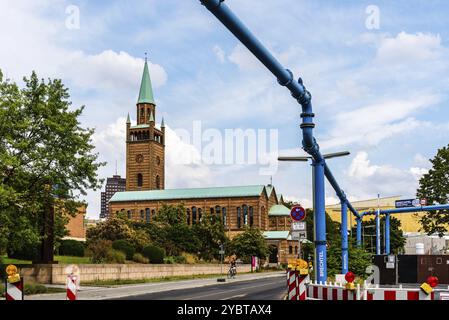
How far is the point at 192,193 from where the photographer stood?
471 ft

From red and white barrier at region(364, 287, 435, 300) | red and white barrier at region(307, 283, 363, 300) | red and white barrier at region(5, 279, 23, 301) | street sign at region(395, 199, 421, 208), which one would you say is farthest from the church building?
red and white barrier at region(5, 279, 23, 301)

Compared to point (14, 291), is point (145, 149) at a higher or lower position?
higher

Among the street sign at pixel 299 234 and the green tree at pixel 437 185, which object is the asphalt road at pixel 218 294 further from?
the green tree at pixel 437 185

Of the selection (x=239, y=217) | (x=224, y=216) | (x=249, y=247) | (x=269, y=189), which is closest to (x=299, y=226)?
(x=249, y=247)

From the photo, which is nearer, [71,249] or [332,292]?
[332,292]

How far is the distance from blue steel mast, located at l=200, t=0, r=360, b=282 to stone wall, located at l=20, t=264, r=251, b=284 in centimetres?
1188

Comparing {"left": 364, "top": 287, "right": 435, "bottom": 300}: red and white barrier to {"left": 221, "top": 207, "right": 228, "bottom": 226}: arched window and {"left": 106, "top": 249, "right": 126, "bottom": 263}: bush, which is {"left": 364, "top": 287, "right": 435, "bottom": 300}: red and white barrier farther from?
{"left": 221, "top": 207, "right": 228, "bottom": 226}: arched window

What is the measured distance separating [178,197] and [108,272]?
326 ft

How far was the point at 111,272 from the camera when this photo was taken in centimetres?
4509

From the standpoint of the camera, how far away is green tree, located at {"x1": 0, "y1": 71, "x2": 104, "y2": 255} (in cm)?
3075

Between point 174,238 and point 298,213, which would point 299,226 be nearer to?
point 298,213

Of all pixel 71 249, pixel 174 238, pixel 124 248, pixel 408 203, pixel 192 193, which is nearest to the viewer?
pixel 408 203

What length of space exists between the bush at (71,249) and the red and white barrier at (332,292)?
47.7 m
